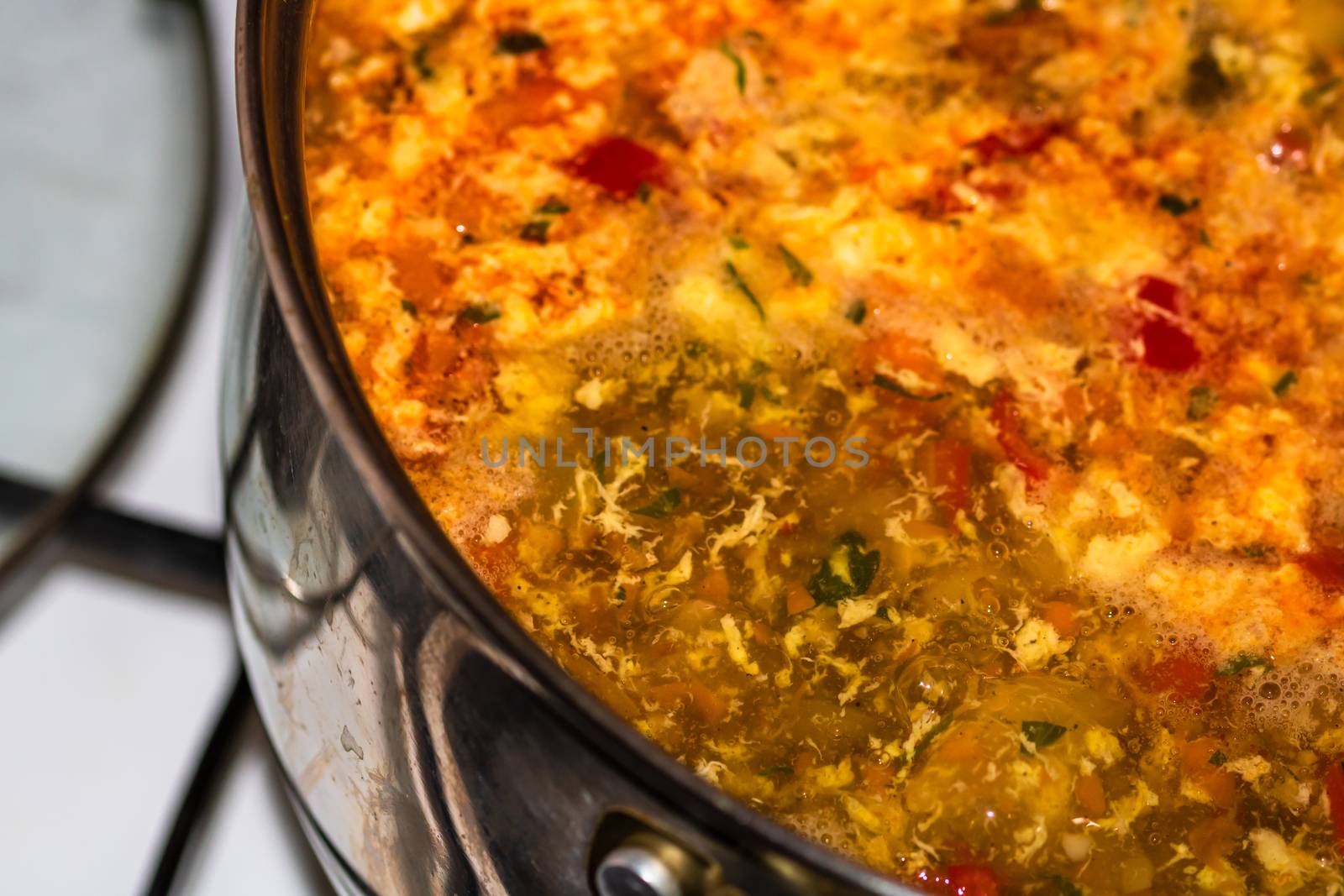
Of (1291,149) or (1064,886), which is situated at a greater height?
(1291,149)

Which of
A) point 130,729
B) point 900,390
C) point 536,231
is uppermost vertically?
point 536,231

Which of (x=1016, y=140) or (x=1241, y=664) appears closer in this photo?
(x=1241, y=664)

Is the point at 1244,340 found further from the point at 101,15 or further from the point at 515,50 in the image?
the point at 101,15

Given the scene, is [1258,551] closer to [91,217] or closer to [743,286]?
[743,286]

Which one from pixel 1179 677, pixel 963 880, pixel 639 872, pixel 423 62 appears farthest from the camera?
pixel 423 62

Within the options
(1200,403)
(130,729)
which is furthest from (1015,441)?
(130,729)

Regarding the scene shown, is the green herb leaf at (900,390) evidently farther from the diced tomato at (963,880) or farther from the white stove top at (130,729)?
the white stove top at (130,729)

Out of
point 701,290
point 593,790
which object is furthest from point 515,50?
point 593,790
